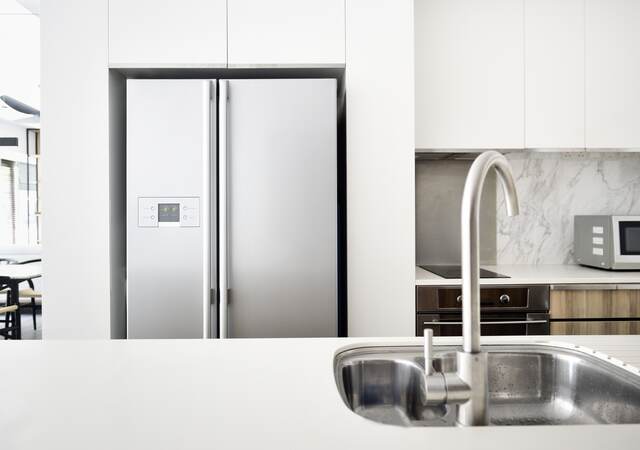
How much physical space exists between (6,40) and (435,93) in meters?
3.24

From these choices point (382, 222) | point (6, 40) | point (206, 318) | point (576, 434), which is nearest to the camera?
point (576, 434)

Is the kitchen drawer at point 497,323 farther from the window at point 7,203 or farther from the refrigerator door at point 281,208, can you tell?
the window at point 7,203

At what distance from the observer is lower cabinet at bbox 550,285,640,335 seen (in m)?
2.23

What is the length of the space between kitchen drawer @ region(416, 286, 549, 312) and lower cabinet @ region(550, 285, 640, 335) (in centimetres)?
7

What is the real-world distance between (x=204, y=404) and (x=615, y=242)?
2458mm

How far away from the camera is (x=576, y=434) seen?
633 millimetres

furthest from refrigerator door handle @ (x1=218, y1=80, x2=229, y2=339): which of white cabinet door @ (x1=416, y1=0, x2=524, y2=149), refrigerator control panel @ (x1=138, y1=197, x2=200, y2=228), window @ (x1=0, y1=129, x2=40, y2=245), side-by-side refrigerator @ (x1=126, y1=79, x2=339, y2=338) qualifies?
window @ (x1=0, y1=129, x2=40, y2=245)

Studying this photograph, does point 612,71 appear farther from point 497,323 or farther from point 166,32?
point 166,32

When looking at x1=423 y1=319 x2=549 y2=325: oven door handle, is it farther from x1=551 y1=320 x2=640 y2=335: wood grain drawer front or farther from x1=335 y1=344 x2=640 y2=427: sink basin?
x1=335 y1=344 x2=640 y2=427: sink basin

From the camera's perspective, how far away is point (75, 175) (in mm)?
2178

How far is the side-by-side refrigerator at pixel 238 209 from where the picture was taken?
6.89 feet

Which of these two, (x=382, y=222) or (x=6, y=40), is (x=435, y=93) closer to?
(x=382, y=222)

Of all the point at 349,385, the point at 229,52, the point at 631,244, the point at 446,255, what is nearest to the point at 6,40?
the point at 229,52

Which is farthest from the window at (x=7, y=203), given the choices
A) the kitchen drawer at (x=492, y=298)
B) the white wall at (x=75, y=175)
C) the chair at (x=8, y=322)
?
the kitchen drawer at (x=492, y=298)
